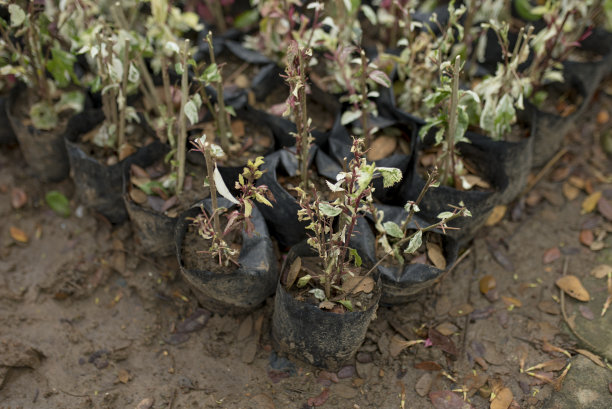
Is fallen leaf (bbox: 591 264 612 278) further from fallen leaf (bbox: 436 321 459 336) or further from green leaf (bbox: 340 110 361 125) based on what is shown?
green leaf (bbox: 340 110 361 125)

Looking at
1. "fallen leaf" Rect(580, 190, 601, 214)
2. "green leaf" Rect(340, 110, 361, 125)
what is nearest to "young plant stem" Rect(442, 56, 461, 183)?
"green leaf" Rect(340, 110, 361, 125)

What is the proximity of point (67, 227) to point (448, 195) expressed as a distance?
1575 mm

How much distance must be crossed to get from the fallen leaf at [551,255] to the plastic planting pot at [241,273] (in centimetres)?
110

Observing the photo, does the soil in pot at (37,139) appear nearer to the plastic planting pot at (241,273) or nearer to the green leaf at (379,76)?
the plastic planting pot at (241,273)

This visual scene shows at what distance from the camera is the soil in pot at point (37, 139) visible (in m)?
2.18

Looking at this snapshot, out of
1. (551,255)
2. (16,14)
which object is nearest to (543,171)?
(551,255)

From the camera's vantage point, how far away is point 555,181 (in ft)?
7.80

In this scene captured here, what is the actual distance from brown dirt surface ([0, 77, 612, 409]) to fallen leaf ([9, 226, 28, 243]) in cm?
2

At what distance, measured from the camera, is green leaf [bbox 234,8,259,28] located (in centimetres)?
270

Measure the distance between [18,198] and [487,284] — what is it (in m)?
2.01

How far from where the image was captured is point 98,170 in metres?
2.05

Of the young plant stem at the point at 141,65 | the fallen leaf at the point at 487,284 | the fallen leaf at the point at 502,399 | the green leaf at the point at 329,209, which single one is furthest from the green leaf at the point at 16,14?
the fallen leaf at the point at 502,399

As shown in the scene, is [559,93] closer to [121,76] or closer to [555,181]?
[555,181]

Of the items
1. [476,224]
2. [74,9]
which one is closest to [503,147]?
[476,224]
